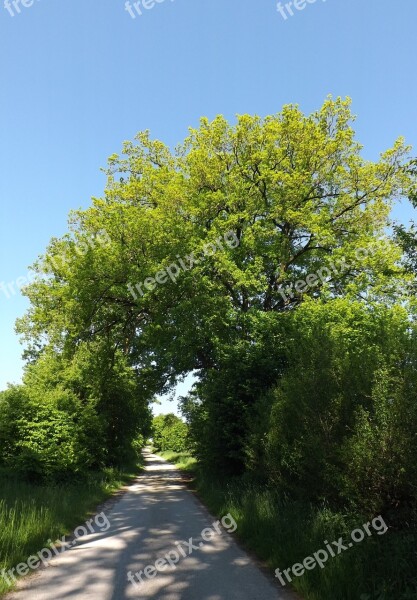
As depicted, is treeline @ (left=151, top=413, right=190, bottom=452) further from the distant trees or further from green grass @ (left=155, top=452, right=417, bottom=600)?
green grass @ (left=155, top=452, right=417, bottom=600)


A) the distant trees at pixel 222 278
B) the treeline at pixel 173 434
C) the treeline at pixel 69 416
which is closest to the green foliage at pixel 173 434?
the treeline at pixel 173 434

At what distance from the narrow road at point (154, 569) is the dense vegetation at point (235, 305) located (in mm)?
1555

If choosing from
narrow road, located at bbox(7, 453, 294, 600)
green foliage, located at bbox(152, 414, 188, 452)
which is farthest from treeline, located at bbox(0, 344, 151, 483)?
green foliage, located at bbox(152, 414, 188, 452)

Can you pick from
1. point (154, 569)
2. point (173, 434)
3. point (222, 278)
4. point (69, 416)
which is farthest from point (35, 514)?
point (173, 434)

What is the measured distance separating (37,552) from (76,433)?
1052 cm

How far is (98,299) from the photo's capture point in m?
19.7

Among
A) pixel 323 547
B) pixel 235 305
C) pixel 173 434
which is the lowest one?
pixel 173 434

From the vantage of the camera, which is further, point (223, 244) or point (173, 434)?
point (173, 434)

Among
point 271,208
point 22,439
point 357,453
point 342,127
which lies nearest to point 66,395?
point 22,439

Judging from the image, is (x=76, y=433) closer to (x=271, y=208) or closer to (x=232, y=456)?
(x=232, y=456)

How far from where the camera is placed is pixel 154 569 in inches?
264

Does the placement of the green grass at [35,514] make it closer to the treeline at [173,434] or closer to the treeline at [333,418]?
the treeline at [333,418]

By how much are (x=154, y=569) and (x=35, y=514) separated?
11.8 feet

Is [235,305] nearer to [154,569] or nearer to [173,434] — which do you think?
[154,569]
